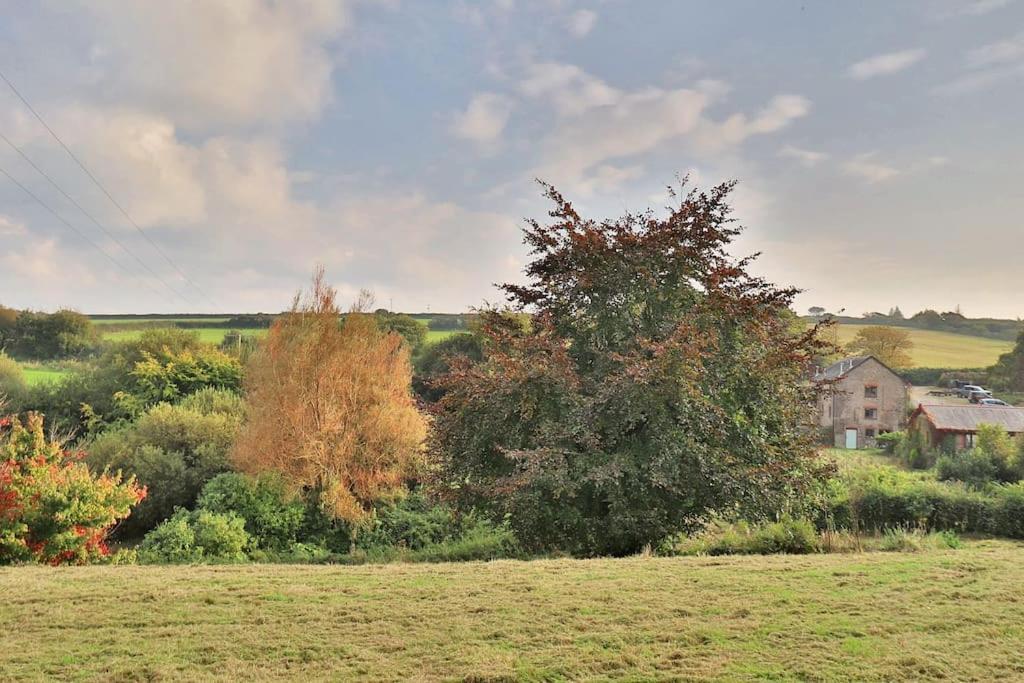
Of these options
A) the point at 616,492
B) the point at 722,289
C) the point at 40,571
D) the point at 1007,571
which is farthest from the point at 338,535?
the point at 1007,571

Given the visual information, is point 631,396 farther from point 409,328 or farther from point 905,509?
point 409,328

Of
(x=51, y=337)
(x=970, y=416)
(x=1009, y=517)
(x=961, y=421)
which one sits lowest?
(x=1009, y=517)

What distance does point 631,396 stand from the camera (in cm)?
960

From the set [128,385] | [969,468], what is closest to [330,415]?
[128,385]

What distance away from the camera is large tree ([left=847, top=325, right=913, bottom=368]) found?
2263 inches

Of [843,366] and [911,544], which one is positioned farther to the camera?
[843,366]

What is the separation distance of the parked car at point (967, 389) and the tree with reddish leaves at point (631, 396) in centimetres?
3972

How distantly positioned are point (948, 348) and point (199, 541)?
223 feet

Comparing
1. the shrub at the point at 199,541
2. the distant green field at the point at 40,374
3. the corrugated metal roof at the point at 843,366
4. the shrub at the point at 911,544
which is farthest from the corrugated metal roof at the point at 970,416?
the distant green field at the point at 40,374

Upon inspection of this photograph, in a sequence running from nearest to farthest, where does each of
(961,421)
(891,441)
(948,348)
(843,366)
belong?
(961,421) < (891,441) < (843,366) < (948,348)

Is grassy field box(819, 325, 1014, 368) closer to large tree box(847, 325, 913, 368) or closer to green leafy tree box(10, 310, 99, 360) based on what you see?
large tree box(847, 325, 913, 368)

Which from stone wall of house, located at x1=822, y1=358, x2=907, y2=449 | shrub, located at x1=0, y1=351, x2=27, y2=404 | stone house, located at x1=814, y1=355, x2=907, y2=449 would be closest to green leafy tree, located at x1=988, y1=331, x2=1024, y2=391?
stone house, located at x1=814, y1=355, x2=907, y2=449

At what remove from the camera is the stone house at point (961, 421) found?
29.3 m

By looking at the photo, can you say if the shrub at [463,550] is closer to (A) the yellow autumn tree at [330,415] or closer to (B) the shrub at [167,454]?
(A) the yellow autumn tree at [330,415]
